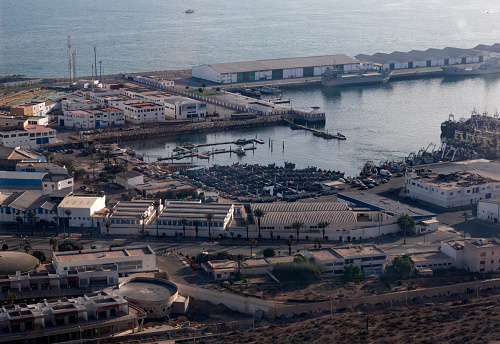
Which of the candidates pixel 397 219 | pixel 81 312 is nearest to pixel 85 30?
pixel 397 219

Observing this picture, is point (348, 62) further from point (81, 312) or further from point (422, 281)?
point (81, 312)

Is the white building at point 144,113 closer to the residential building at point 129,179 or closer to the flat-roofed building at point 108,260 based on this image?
the residential building at point 129,179

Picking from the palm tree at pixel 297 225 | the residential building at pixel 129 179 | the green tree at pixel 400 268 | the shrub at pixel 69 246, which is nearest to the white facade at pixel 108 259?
the shrub at pixel 69 246

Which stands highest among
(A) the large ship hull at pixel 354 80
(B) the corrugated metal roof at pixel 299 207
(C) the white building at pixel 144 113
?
(A) the large ship hull at pixel 354 80

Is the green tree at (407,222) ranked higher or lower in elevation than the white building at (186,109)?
lower

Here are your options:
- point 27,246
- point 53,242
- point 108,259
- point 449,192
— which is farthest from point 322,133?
point 108,259
